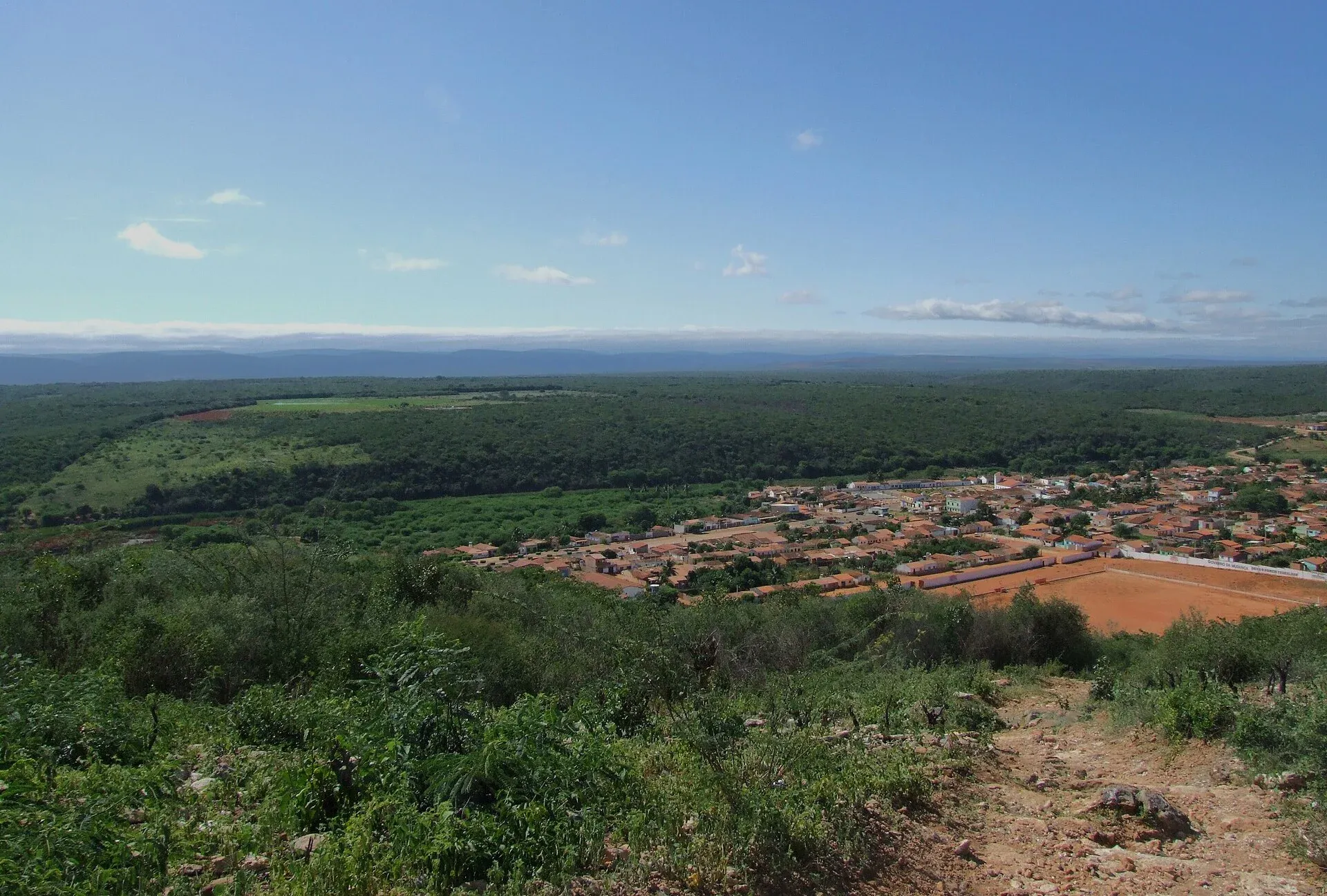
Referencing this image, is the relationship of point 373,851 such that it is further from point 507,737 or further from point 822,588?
point 822,588

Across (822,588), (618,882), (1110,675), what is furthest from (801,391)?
(618,882)

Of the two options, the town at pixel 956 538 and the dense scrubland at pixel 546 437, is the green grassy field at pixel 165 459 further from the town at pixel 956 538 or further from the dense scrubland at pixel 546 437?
the town at pixel 956 538

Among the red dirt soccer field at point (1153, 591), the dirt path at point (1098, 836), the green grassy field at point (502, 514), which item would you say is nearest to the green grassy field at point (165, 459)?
the green grassy field at point (502, 514)

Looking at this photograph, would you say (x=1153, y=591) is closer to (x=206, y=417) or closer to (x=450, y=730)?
(x=450, y=730)

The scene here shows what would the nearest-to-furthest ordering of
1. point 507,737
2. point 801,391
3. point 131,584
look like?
point 507,737
point 131,584
point 801,391

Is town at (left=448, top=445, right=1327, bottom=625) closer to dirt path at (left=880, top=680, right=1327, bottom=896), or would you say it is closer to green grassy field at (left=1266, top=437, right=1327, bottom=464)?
green grassy field at (left=1266, top=437, right=1327, bottom=464)
